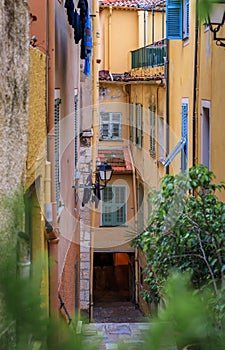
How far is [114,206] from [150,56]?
19.6 ft

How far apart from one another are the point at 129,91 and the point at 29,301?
27700 mm

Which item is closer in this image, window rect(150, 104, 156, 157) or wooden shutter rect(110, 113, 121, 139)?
window rect(150, 104, 156, 157)

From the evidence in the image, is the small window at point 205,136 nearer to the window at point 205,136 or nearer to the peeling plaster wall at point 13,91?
the window at point 205,136

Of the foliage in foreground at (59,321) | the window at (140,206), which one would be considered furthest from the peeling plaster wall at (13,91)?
the window at (140,206)

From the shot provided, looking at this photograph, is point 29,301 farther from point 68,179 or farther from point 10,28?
point 68,179

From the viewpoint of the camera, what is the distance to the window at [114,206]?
27.0 metres

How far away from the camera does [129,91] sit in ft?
94.9

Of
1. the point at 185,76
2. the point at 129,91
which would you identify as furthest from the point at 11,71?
the point at 129,91

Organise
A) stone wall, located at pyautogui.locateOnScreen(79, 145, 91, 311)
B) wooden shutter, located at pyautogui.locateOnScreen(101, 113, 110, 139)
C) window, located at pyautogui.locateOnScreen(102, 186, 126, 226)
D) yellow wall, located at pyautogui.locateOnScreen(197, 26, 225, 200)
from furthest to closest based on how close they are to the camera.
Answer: wooden shutter, located at pyautogui.locateOnScreen(101, 113, 110, 139) < window, located at pyautogui.locateOnScreen(102, 186, 126, 226) < stone wall, located at pyautogui.locateOnScreen(79, 145, 91, 311) < yellow wall, located at pyautogui.locateOnScreen(197, 26, 225, 200)

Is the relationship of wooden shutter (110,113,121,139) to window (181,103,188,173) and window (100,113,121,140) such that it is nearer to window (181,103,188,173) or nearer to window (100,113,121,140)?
window (100,113,121,140)

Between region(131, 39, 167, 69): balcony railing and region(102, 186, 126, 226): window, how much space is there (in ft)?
15.4

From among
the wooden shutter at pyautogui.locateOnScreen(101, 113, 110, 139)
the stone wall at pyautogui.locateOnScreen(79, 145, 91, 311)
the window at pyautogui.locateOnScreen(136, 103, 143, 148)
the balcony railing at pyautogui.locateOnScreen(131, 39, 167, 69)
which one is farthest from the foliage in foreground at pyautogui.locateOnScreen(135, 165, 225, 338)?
the wooden shutter at pyautogui.locateOnScreen(101, 113, 110, 139)

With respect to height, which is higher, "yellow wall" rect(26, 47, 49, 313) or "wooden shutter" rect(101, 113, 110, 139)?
"wooden shutter" rect(101, 113, 110, 139)

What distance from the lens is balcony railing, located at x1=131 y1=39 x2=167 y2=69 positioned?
21716mm
